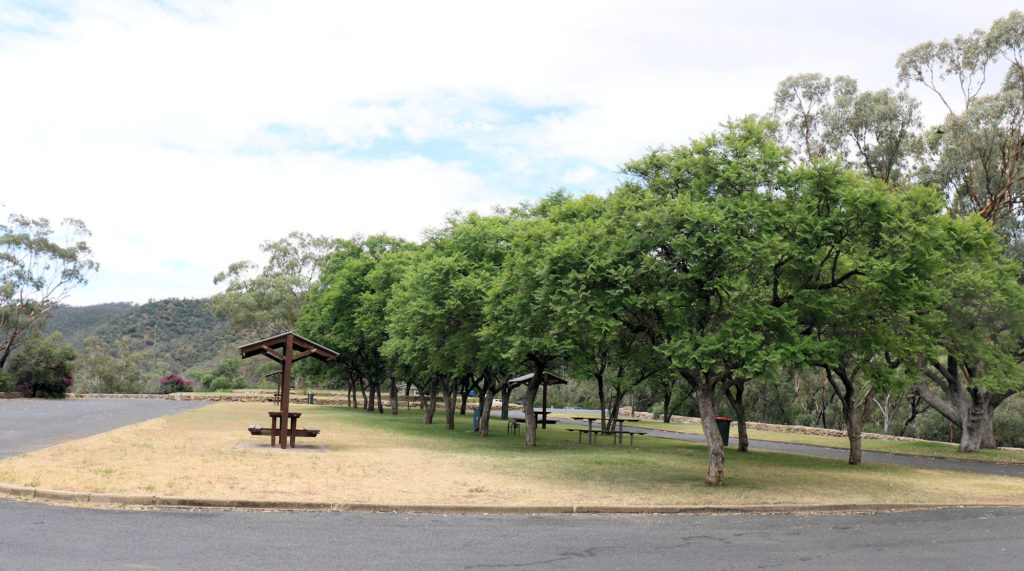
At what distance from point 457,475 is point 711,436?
214 inches

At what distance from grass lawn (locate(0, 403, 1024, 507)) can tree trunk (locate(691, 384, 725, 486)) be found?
0.40m

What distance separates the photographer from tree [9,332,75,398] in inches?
2010

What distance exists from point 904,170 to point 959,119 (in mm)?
3268

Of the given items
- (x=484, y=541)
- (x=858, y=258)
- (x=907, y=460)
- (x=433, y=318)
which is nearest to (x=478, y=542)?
(x=484, y=541)

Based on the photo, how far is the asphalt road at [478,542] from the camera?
7699 mm

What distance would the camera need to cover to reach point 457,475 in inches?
601

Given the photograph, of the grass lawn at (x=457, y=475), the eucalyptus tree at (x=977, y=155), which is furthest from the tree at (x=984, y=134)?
the grass lawn at (x=457, y=475)

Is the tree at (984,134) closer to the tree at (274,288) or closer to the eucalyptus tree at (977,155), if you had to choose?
the eucalyptus tree at (977,155)

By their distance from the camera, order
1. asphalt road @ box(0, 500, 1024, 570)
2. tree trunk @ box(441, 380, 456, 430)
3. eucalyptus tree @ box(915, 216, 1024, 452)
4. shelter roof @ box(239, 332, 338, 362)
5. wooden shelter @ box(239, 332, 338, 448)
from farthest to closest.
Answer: tree trunk @ box(441, 380, 456, 430) < eucalyptus tree @ box(915, 216, 1024, 452) < shelter roof @ box(239, 332, 338, 362) < wooden shelter @ box(239, 332, 338, 448) < asphalt road @ box(0, 500, 1024, 570)

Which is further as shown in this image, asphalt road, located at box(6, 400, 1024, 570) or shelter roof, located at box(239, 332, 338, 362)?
shelter roof, located at box(239, 332, 338, 362)

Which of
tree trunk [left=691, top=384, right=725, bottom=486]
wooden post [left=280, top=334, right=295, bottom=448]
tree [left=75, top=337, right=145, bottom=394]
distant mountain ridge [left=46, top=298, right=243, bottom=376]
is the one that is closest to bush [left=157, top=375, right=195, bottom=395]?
tree [left=75, top=337, right=145, bottom=394]

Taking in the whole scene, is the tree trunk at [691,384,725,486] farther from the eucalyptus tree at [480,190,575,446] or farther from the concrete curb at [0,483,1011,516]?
the eucalyptus tree at [480,190,575,446]

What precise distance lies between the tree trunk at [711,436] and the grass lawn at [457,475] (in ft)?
1.31

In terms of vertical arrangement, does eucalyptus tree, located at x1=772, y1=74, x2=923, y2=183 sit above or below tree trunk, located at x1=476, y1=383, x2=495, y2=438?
above
